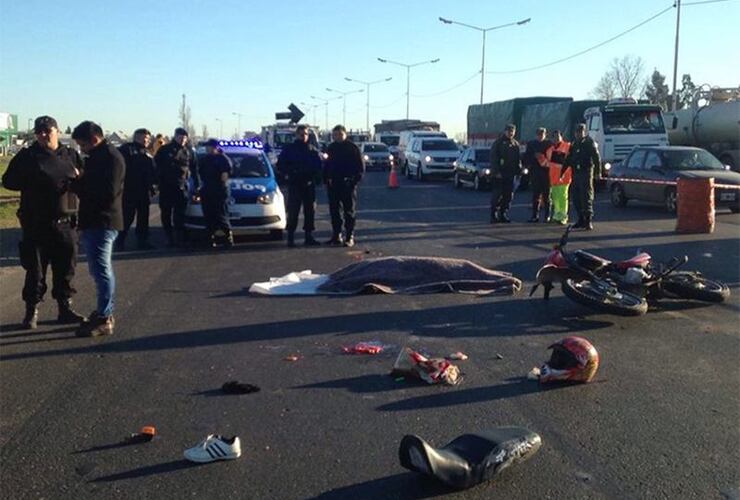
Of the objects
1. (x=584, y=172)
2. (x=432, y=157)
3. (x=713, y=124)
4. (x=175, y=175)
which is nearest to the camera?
(x=175, y=175)

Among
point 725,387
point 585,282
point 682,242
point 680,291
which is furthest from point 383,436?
point 682,242

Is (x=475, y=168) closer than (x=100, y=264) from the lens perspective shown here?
No

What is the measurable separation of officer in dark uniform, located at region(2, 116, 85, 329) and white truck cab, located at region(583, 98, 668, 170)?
77.3ft

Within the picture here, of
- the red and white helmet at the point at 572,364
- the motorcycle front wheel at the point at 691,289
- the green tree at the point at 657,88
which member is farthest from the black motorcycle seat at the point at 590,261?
the green tree at the point at 657,88

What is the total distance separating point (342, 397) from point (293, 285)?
419cm

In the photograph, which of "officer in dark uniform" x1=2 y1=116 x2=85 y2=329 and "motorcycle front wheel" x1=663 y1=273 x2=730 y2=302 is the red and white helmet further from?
"officer in dark uniform" x1=2 y1=116 x2=85 y2=329

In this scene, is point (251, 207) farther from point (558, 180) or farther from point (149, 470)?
point (149, 470)

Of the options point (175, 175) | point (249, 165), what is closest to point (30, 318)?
point (175, 175)

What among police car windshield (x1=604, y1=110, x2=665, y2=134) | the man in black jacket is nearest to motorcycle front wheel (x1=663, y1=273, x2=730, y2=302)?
the man in black jacket

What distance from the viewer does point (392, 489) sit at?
164 inches

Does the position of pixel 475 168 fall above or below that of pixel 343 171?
below

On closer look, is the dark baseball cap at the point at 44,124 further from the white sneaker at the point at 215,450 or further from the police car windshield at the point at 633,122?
the police car windshield at the point at 633,122

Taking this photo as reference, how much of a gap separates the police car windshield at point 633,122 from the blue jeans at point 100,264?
24.2 meters

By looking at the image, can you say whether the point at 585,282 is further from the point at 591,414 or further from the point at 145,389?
the point at 145,389
